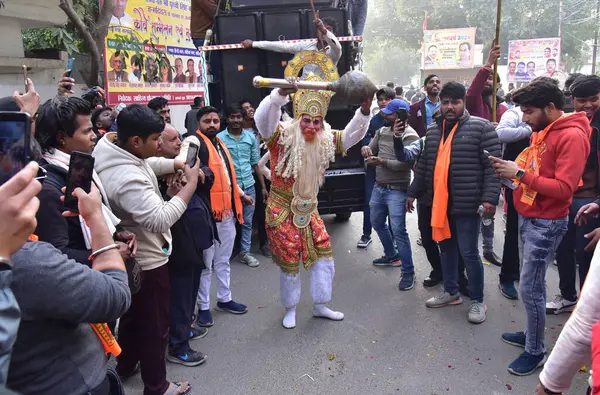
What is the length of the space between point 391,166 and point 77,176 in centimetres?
344

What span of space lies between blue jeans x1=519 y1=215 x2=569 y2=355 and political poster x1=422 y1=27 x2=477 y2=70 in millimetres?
29225

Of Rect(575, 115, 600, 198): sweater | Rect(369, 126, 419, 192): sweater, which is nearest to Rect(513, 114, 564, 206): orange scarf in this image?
Rect(575, 115, 600, 198): sweater

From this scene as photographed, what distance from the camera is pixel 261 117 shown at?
3.52 metres

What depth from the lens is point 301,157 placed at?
3.71 metres

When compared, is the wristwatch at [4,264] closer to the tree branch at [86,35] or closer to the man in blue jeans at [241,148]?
the man in blue jeans at [241,148]

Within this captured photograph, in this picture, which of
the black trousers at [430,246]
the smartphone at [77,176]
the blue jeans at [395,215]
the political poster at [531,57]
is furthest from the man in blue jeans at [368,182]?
the political poster at [531,57]

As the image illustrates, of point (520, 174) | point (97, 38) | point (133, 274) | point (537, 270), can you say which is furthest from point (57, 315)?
point (97, 38)

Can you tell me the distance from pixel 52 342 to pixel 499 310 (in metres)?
3.72

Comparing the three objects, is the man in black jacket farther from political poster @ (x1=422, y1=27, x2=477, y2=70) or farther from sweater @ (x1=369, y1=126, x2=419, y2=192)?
political poster @ (x1=422, y1=27, x2=477, y2=70)

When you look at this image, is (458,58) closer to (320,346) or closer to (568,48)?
(568,48)

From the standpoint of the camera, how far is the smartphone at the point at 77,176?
5.28ft

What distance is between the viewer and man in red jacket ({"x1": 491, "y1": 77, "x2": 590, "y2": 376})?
2.90 meters

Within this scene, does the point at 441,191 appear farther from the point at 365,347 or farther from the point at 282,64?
the point at 282,64

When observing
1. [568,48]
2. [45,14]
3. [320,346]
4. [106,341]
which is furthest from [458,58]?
[106,341]
